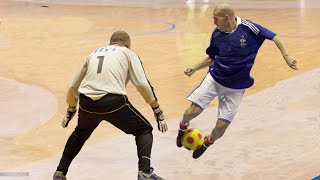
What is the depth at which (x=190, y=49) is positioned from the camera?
73.9 ft

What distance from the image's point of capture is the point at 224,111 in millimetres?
10531

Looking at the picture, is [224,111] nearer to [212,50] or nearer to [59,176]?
[212,50]

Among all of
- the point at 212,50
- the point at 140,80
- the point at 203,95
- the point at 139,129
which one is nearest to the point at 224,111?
the point at 203,95

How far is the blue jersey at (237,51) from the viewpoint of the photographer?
10250mm

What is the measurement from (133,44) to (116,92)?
14334mm

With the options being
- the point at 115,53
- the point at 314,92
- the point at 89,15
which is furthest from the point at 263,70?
the point at 89,15

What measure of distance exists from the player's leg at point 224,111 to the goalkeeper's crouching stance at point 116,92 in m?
1.57

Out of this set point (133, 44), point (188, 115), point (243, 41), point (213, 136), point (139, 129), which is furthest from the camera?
point (133, 44)

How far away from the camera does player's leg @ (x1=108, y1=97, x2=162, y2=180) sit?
9047 mm

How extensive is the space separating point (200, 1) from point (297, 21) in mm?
9704

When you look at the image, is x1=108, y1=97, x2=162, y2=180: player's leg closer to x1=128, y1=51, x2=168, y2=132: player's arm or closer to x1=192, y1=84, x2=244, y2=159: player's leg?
x1=128, y1=51, x2=168, y2=132: player's arm

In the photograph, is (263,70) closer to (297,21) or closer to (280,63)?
(280,63)

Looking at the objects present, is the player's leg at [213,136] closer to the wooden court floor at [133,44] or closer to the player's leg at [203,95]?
the player's leg at [203,95]

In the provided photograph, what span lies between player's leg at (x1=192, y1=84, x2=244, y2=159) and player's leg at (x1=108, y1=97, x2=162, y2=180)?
159 centimetres
